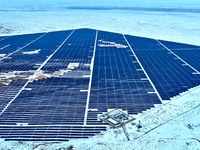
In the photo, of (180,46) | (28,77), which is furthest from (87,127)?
(180,46)

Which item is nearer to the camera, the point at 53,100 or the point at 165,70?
the point at 53,100

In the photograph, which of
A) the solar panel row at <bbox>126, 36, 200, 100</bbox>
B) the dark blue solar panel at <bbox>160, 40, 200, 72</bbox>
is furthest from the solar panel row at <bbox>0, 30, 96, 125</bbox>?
the dark blue solar panel at <bbox>160, 40, 200, 72</bbox>

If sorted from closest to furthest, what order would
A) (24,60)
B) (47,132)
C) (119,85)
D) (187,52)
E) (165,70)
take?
(47,132) → (119,85) → (165,70) → (24,60) → (187,52)

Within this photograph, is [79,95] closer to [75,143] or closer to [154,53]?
[75,143]

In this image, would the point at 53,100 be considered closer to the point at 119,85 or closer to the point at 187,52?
the point at 119,85

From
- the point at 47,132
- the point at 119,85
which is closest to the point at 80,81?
the point at 119,85

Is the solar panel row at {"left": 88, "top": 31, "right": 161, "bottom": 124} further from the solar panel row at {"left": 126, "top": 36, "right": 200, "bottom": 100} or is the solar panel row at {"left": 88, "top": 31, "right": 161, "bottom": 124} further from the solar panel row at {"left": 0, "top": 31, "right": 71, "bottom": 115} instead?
the solar panel row at {"left": 0, "top": 31, "right": 71, "bottom": 115}

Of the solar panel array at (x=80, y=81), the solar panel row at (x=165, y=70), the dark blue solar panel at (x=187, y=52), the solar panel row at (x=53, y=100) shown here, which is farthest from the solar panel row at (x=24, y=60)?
the dark blue solar panel at (x=187, y=52)

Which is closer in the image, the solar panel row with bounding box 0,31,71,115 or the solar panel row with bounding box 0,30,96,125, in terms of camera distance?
the solar panel row with bounding box 0,30,96,125
